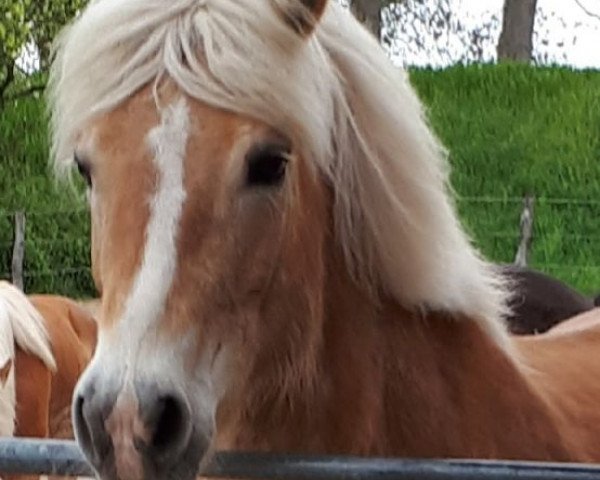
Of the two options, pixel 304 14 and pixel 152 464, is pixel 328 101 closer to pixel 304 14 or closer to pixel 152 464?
pixel 304 14

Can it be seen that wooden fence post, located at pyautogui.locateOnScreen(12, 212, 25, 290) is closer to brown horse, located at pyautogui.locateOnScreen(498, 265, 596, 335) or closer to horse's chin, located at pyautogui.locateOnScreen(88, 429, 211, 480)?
brown horse, located at pyautogui.locateOnScreen(498, 265, 596, 335)

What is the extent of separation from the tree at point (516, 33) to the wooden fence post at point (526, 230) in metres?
4.57

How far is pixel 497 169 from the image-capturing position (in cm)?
1448

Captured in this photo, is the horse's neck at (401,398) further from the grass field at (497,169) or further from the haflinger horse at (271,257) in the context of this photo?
the grass field at (497,169)

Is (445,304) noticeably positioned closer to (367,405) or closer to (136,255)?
(367,405)

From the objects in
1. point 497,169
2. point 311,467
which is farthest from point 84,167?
point 497,169

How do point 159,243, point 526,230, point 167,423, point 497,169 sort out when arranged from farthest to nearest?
1. point 497,169
2. point 526,230
3. point 159,243
4. point 167,423

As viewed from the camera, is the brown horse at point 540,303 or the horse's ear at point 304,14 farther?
the brown horse at point 540,303

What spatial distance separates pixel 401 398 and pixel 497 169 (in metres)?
12.1

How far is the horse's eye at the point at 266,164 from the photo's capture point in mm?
2186

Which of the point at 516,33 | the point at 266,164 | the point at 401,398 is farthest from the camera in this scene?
the point at 516,33

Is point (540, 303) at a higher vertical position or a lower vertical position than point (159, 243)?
lower

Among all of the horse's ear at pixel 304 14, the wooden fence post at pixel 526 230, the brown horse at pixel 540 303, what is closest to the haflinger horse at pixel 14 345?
the brown horse at pixel 540 303

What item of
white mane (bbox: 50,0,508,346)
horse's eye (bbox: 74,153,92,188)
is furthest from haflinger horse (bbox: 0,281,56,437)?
horse's eye (bbox: 74,153,92,188)
